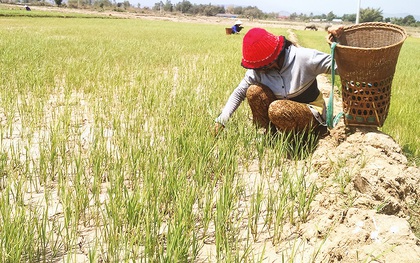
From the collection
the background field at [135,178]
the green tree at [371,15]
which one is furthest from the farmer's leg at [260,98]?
the green tree at [371,15]

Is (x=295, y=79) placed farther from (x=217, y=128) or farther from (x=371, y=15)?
(x=371, y=15)

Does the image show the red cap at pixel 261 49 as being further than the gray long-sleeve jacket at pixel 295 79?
No

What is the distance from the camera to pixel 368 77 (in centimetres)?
227

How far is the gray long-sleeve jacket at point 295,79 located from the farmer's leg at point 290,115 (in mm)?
105

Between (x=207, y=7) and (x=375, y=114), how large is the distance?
105 meters

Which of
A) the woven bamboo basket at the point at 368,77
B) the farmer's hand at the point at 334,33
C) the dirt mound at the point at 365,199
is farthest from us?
the farmer's hand at the point at 334,33

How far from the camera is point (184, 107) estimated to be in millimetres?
3393

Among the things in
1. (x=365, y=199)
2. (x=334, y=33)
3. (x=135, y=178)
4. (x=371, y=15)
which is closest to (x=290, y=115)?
(x=334, y=33)

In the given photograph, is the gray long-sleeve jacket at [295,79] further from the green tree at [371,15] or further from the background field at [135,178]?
the green tree at [371,15]

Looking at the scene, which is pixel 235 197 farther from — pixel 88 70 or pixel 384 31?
pixel 88 70

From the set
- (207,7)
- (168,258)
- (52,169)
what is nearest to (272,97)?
(52,169)

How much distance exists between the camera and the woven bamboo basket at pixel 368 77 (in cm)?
221

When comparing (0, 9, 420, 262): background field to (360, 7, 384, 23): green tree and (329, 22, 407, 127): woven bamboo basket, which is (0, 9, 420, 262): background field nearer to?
(329, 22, 407, 127): woven bamboo basket

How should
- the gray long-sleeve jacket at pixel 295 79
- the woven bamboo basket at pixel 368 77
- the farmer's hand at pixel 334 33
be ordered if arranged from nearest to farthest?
the woven bamboo basket at pixel 368 77 < the farmer's hand at pixel 334 33 < the gray long-sleeve jacket at pixel 295 79
